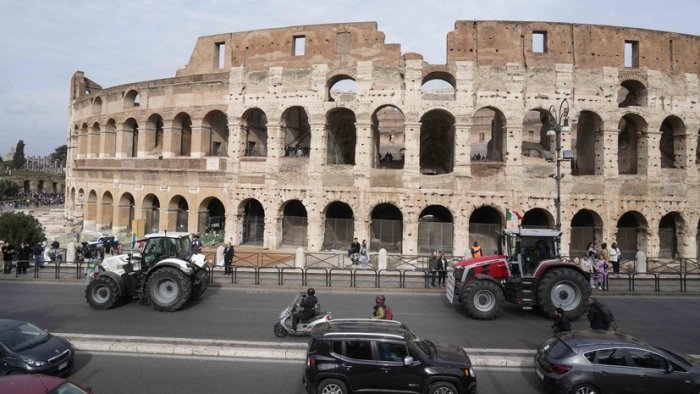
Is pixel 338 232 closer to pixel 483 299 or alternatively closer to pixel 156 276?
pixel 156 276

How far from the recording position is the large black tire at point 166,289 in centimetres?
1300

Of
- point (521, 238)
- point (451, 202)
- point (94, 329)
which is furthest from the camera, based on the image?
point (451, 202)

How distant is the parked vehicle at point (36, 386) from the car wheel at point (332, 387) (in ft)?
11.4

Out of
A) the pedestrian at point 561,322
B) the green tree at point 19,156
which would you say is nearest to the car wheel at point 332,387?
the pedestrian at point 561,322

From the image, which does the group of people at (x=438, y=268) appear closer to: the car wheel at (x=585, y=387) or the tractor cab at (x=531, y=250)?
the tractor cab at (x=531, y=250)

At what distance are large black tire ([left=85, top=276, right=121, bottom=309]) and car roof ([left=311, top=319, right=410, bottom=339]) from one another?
8224mm

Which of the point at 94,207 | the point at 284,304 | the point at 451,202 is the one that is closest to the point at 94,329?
the point at 284,304

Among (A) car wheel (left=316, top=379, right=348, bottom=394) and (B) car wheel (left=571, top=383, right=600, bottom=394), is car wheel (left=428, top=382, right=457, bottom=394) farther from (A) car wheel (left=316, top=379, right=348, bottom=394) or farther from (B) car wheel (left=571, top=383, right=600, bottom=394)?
(B) car wheel (left=571, top=383, right=600, bottom=394)

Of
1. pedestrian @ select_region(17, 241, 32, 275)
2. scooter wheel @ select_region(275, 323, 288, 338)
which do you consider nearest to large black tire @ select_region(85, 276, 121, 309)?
scooter wheel @ select_region(275, 323, 288, 338)

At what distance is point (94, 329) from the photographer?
11086 mm

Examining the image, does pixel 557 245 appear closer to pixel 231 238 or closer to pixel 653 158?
pixel 653 158

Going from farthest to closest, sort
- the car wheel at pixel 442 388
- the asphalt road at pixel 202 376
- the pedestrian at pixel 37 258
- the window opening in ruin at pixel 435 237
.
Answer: the window opening in ruin at pixel 435 237, the pedestrian at pixel 37 258, the asphalt road at pixel 202 376, the car wheel at pixel 442 388

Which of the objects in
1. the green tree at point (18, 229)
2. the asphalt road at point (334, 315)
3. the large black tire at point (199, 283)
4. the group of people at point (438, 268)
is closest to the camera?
the asphalt road at point (334, 315)

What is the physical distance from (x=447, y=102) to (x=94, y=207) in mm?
29077
